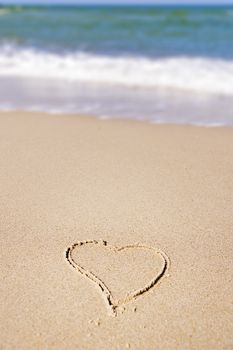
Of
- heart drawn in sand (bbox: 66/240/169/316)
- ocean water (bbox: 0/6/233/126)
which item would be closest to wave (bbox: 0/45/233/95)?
ocean water (bbox: 0/6/233/126)

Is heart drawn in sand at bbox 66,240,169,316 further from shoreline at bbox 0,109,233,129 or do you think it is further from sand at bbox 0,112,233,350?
shoreline at bbox 0,109,233,129

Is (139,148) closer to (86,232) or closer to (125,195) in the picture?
(125,195)

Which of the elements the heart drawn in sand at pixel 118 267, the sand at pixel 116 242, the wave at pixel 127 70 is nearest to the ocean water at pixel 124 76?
the wave at pixel 127 70

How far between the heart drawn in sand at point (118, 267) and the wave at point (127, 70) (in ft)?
15.5

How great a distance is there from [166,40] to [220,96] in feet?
21.4

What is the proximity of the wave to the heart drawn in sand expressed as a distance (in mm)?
4739

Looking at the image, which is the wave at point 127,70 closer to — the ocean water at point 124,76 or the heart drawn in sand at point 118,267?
the ocean water at point 124,76

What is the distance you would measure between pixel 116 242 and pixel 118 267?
0.25 metres

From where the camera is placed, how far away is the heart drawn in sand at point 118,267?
2.31m

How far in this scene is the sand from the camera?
2100 millimetres

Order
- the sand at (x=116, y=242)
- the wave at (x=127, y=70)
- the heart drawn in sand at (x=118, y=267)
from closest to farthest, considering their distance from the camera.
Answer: the sand at (x=116, y=242) < the heart drawn in sand at (x=118, y=267) < the wave at (x=127, y=70)

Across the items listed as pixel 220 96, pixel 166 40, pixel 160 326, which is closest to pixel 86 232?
pixel 160 326

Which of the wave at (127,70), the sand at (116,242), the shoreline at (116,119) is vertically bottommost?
the wave at (127,70)

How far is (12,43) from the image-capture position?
1266 cm
